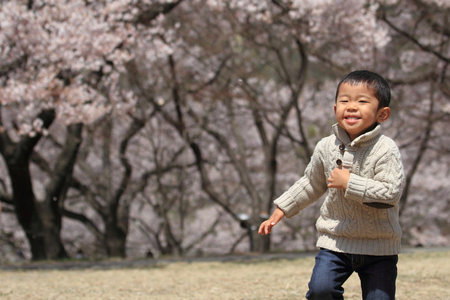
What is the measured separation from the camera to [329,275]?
8.50ft

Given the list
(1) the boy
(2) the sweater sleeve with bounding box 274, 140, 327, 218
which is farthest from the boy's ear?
(2) the sweater sleeve with bounding box 274, 140, 327, 218

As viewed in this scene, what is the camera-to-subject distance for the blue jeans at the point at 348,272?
255cm

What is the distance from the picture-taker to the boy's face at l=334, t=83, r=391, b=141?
2.64 metres

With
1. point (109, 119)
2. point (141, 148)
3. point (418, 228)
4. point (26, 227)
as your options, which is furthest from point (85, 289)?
point (418, 228)

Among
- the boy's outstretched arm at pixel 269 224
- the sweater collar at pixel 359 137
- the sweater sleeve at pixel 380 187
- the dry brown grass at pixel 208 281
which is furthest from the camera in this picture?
the dry brown grass at pixel 208 281

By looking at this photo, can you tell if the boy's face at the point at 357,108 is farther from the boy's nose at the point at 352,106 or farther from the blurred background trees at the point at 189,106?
the blurred background trees at the point at 189,106

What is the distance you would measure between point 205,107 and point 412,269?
7786 mm

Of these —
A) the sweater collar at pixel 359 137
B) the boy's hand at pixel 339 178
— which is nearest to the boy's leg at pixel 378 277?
the boy's hand at pixel 339 178

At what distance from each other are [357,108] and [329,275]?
30.6 inches

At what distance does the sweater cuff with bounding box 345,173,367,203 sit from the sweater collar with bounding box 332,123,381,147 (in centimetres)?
23

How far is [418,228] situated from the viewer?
1616 cm

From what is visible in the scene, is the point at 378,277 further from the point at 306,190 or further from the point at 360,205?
the point at 306,190

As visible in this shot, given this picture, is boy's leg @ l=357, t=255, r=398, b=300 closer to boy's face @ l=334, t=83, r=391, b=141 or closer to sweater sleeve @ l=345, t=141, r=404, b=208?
sweater sleeve @ l=345, t=141, r=404, b=208

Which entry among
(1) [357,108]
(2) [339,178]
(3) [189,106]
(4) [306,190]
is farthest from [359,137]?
(3) [189,106]
